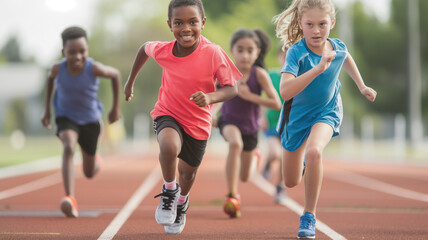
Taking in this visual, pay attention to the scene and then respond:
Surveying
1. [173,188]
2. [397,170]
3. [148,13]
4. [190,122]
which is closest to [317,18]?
[190,122]

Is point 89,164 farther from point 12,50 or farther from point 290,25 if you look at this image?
point 12,50

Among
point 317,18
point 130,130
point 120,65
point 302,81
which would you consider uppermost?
point 317,18

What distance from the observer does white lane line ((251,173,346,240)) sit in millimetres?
6133

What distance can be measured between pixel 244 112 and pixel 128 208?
72.4 inches

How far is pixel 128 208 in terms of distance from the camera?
→ 8484 mm

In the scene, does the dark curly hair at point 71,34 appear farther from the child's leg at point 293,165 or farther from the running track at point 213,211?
the child's leg at point 293,165

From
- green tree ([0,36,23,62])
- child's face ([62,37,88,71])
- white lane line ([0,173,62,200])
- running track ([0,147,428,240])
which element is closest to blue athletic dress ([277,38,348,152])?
running track ([0,147,428,240])

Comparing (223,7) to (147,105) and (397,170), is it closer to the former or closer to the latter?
(147,105)

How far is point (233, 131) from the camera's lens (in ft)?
25.8

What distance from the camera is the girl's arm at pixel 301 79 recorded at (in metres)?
5.07

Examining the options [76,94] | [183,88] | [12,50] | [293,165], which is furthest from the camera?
[12,50]

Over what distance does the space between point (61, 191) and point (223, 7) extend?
124ft

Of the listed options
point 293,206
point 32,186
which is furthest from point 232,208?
point 32,186

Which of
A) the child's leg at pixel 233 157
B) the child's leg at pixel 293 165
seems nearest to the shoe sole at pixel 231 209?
the child's leg at pixel 233 157
